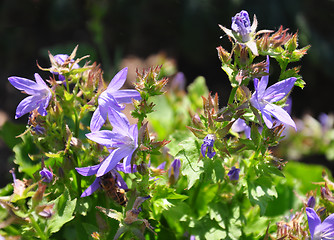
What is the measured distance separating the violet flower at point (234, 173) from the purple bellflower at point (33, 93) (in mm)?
476

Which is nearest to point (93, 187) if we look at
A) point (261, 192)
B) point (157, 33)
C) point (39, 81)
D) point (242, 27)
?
point (39, 81)

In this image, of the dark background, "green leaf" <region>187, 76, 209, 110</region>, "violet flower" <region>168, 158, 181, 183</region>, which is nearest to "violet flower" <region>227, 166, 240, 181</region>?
"violet flower" <region>168, 158, 181, 183</region>

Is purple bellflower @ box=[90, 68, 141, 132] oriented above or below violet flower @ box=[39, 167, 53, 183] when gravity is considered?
above

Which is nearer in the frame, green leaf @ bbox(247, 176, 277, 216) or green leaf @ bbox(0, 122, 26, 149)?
green leaf @ bbox(247, 176, 277, 216)

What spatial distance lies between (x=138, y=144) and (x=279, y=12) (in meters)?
2.56

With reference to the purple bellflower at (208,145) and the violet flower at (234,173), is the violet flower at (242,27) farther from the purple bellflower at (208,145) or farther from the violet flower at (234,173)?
the violet flower at (234,173)

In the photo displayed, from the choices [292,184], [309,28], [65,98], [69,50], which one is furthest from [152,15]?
[65,98]

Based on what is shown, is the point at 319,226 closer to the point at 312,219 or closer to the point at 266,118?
the point at 312,219

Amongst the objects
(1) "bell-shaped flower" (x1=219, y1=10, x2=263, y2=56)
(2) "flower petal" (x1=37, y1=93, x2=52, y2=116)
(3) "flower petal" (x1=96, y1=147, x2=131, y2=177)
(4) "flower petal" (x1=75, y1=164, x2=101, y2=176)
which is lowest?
(4) "flower petal" (x1=75, y1=164, x2=101, y2=176)

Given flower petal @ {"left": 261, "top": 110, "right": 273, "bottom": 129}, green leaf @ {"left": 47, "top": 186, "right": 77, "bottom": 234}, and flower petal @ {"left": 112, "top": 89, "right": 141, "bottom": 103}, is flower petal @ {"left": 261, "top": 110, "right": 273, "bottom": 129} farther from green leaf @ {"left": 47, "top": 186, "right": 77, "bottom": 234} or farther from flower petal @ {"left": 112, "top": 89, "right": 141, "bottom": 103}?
green leaf @ {"left": 47, "top": 186, "right": 77, "bottom": 234}

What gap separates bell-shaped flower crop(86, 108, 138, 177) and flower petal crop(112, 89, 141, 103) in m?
0.07

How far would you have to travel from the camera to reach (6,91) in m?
3.23

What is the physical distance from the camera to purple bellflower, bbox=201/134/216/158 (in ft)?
3.16

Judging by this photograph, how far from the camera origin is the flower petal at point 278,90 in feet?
3.26
